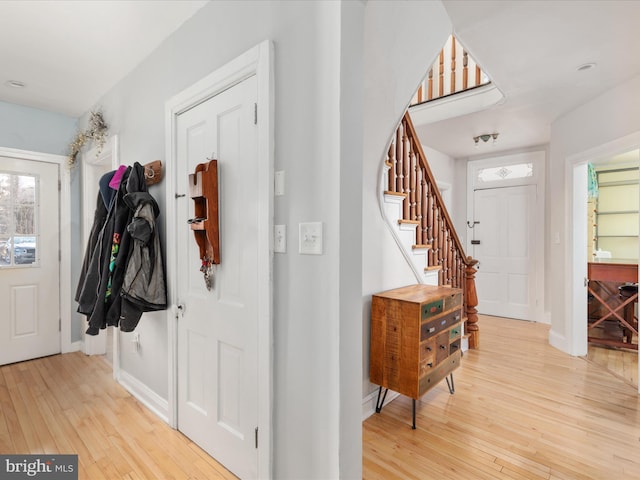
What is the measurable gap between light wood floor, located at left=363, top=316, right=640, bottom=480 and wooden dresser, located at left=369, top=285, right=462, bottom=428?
0.86 feet

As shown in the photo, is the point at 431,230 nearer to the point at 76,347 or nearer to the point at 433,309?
the point at 433,309

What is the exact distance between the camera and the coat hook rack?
2.19 metres

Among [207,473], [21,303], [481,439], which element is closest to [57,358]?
[21,303]

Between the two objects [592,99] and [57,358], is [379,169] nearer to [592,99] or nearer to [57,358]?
[592,99]

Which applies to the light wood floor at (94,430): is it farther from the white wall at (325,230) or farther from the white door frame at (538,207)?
the white door frame at (538,207)

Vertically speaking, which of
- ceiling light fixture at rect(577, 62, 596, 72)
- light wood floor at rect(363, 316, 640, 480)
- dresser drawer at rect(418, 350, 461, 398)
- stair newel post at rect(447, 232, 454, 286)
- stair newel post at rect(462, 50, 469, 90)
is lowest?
light wood floor at rect(363, 316, 640, 480)

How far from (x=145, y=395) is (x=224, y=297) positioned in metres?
1.30

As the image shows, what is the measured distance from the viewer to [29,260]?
129 inches

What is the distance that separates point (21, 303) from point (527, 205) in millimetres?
6208

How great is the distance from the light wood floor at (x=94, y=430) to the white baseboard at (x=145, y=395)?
4cm

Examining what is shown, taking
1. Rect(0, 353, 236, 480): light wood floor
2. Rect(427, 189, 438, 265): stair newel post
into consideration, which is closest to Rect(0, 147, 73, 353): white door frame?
Rect(0, 353, 236, 480): light wood floor

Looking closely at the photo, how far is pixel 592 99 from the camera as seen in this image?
317cm

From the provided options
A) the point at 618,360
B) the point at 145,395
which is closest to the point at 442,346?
the point at 145,395

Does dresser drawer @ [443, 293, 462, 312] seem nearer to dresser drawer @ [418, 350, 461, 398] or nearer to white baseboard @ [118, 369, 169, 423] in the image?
dresser drawer @ [418, 350, 461, 398]
